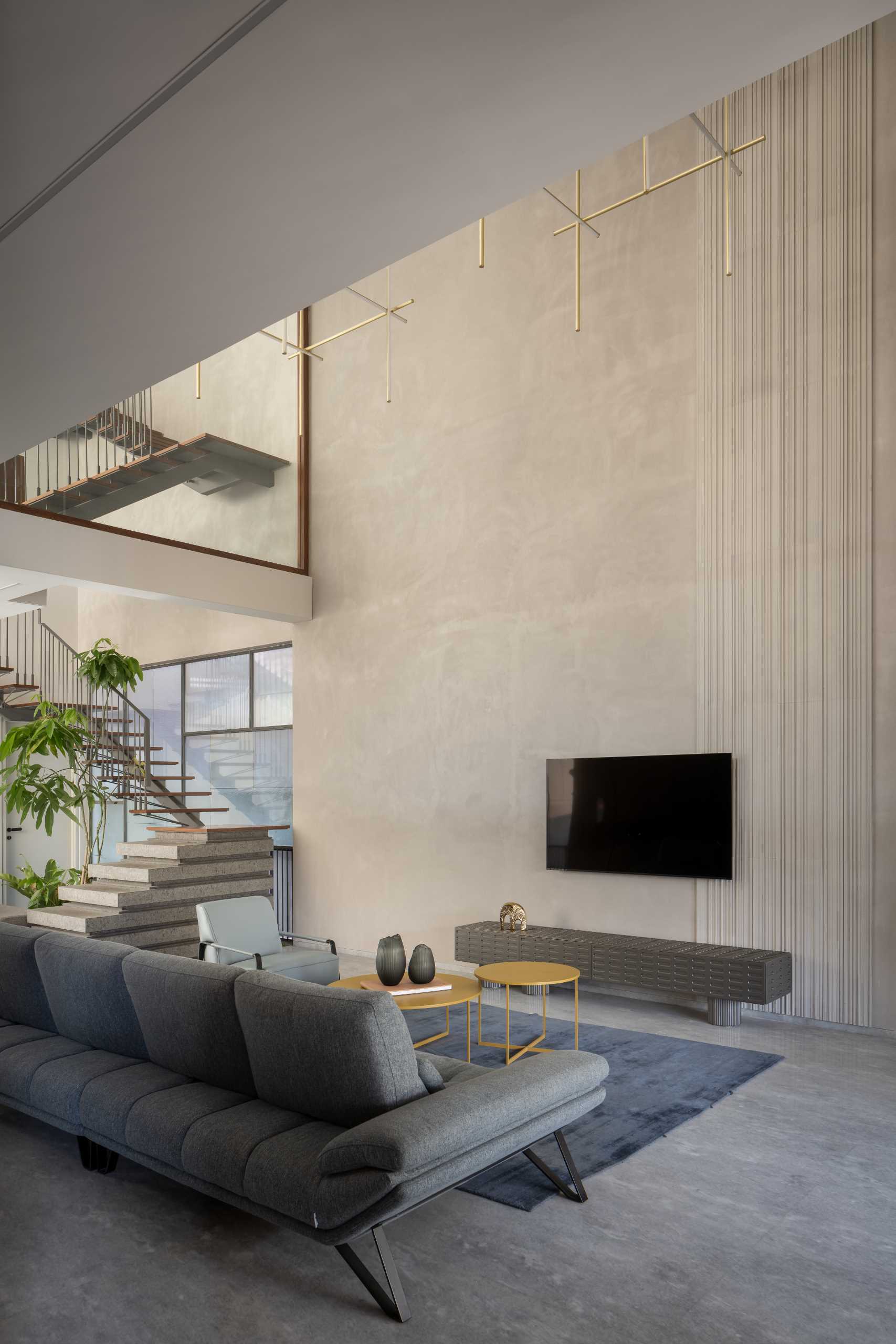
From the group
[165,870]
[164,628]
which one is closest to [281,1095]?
[165,870]

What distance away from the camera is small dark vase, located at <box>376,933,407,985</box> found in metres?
4.87

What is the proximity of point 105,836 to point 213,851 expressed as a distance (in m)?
3.14

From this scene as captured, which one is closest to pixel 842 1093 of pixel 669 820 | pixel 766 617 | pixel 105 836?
pixel 669 820

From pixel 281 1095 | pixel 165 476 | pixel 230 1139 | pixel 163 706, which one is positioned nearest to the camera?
pixel 230 1139

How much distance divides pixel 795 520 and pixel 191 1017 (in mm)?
4623

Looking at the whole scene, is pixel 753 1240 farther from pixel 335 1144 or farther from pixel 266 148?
pixel 266 148

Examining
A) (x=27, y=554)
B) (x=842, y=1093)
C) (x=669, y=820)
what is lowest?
(x=842, y=1093)

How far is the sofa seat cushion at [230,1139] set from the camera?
2760mm

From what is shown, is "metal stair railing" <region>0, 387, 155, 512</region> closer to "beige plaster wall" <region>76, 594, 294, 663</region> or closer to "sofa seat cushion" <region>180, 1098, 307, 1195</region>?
"beige plaster wall" <region>76, 594, 294, 663</region>

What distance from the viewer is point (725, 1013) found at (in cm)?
582

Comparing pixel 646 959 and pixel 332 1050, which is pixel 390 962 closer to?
pixel 646 959

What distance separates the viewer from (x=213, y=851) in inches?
314

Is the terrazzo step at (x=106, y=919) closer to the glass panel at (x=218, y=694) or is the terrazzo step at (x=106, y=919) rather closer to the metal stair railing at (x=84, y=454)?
the glass panel at (x=218, y=694)

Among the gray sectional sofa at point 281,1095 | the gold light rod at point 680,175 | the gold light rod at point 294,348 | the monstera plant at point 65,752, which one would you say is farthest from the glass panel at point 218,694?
the gray sectional sofa at point 281,1095
